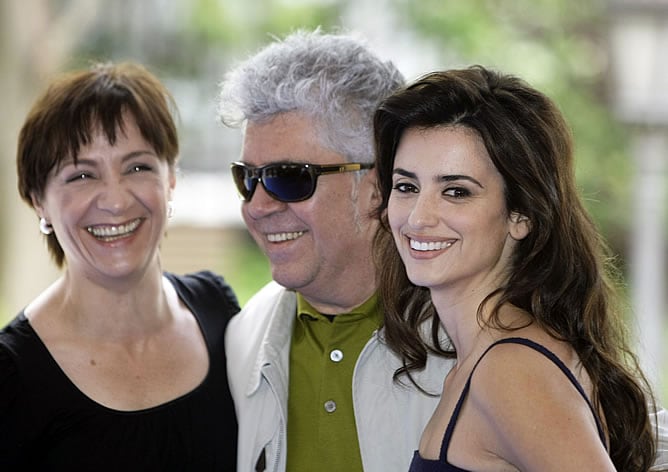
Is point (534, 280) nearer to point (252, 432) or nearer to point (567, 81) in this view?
point (252, 432)

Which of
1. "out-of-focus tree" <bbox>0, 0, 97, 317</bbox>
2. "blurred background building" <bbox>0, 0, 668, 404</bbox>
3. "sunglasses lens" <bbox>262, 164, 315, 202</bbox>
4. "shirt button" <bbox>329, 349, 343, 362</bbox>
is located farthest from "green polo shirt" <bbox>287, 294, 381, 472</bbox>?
"out-of-focus tree" <bbox>0, 0, 97, 317</bbox>

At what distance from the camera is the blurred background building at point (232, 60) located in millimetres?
6094

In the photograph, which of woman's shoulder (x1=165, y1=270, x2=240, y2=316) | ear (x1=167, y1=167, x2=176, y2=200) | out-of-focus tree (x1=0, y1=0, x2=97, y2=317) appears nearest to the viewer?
ear (x1=167, y1=167, x2=176, y2=200)

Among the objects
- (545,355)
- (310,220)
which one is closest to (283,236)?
(310,220)

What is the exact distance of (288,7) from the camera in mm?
8344

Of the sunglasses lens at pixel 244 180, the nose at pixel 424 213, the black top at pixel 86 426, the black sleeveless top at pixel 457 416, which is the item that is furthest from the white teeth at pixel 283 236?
the black sleeveless top at pixel 457 416

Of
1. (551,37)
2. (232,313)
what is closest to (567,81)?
(551,37)

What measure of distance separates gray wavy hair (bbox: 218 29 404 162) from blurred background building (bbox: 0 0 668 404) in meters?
3.38

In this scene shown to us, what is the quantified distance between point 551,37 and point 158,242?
19.2ft

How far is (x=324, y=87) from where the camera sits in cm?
252

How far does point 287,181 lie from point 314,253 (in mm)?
181

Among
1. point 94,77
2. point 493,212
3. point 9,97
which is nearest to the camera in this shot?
point 493,212

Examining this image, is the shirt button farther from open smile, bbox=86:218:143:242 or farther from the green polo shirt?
open smile, bbox=86:218:143:242

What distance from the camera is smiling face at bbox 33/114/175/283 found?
2.55 meters
